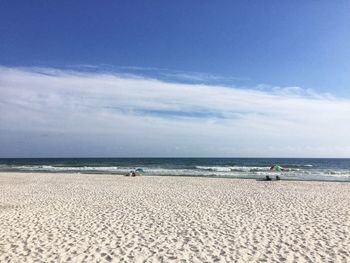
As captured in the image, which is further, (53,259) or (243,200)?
(243,200)

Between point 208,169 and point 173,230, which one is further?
point 208,169

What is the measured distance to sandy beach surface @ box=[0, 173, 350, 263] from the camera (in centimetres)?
606

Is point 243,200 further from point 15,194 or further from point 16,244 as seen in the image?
point 15,194

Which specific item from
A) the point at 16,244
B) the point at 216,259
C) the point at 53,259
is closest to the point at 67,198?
the point at 16,244

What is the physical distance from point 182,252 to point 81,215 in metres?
4.88

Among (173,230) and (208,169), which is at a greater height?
(173,230)

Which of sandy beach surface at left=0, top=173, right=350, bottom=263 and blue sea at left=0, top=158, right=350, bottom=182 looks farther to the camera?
blue sea at left=0, top=158, right=350, bottom=182

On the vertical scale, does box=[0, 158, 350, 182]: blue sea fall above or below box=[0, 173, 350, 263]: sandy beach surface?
below

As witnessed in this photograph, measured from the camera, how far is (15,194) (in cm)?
1459

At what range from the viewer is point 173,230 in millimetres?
7969

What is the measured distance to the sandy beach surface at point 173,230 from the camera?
19.9 ft

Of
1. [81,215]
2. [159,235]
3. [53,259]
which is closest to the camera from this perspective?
[53,259]

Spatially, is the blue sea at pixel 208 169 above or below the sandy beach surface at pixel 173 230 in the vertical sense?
below

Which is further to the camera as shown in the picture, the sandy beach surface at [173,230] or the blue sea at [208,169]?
the blue sea at [208,169]
